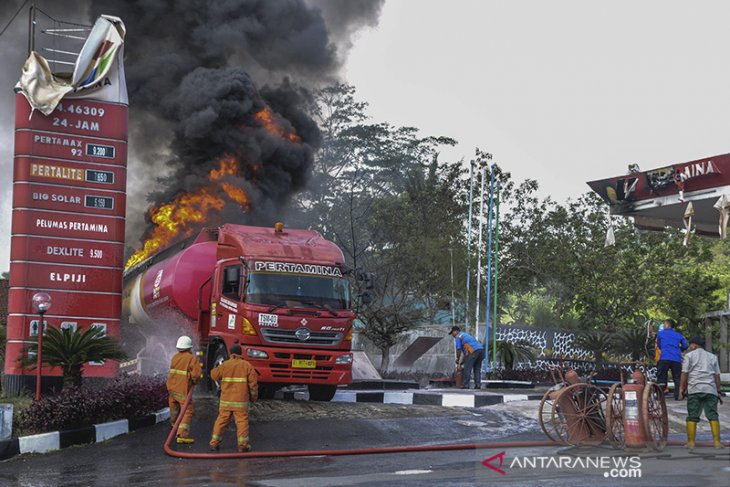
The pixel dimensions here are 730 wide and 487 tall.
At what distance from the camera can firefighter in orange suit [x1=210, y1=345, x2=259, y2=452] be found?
12258mm

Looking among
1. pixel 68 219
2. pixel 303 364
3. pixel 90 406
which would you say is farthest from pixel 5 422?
pixel 68 219

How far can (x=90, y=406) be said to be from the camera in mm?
13453

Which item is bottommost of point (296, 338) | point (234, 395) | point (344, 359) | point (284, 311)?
point (234, 395)

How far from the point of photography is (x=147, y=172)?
3169 cm

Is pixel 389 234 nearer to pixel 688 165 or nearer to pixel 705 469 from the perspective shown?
pixel 688 165

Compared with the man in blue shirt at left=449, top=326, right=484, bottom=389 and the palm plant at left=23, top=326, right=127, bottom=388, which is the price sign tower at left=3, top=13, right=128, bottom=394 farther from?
the man in blue shirt at left=449, top=326, right=484, bottom=389

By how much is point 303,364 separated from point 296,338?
462mm

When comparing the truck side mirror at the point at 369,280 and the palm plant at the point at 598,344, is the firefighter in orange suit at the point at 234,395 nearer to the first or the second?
the truck side mirror at the point at 369,280

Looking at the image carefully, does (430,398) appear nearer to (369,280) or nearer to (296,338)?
(369,280)

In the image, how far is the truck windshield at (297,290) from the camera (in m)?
15.9

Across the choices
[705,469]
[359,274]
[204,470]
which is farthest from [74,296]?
[705,469]

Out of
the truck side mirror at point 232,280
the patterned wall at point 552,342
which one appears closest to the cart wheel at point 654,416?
the truck side mirror at point 232,280

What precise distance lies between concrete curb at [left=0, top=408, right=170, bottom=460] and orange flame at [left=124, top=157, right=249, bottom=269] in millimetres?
13890

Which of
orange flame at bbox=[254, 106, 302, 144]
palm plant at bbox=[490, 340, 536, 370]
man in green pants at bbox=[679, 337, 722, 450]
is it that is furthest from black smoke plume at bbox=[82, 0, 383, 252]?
man in green pants at bbox=[679, 337, 722, 450]
